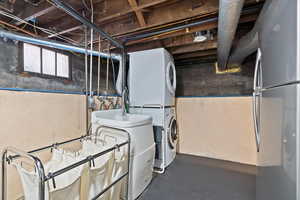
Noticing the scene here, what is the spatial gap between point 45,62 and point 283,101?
10.4ft

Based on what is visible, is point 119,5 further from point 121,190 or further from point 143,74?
point 121,190

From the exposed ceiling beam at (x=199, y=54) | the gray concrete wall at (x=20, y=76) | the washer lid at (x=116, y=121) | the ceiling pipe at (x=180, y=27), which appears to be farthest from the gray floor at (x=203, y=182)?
the exposed ceiling beam at (x=199, y=54)

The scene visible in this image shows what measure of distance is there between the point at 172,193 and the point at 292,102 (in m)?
1.66

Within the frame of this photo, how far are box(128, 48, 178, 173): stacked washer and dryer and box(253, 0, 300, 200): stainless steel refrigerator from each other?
148 centimetres

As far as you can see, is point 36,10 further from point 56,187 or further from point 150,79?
point 56,187

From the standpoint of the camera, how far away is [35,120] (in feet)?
5.09

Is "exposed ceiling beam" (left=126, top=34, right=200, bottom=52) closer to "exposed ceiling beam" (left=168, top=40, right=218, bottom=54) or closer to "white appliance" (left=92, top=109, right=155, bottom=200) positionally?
"exposed ceiling beam" (left=168, top=40, right=218, bottom=54)

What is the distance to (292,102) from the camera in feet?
2.12

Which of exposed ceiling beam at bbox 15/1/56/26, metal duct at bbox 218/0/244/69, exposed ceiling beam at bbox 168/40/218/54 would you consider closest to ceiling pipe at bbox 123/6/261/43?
metal duct at bbox 218/0/244/69

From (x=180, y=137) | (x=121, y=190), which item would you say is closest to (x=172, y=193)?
(x=121, y=190)

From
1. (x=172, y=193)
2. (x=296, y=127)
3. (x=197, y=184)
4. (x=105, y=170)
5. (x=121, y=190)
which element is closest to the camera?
(x=296, y=127)

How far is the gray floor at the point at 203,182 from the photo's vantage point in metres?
1.72

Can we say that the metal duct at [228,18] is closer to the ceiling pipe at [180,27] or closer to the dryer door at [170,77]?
the ceiling pipe at [180,27]

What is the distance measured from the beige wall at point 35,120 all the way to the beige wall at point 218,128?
2183 mm
